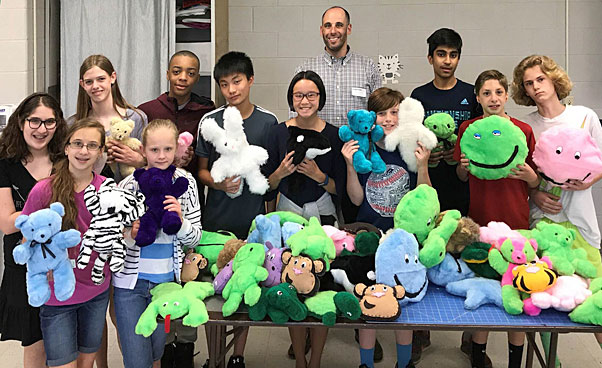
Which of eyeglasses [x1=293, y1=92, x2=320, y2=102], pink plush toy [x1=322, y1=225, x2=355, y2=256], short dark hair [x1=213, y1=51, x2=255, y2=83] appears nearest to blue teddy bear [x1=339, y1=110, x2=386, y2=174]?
eyeglasses [x1=293, y1=92, x2=320, y2=102]

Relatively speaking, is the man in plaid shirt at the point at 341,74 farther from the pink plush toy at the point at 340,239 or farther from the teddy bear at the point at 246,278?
the teddy bear at the point at 246,278

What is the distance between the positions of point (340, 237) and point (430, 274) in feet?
1.35

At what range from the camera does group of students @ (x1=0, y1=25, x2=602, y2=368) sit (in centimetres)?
244

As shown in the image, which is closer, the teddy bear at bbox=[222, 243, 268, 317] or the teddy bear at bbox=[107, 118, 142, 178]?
the teddy bear at bbox=[222, 243, 268, 317]

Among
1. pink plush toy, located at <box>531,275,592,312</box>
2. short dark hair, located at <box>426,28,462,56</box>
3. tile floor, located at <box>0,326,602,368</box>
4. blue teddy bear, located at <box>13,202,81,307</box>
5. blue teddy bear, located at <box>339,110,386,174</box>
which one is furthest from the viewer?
tile floor, located at <box>0,326,602,368</box>

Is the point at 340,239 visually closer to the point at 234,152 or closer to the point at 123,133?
the point at 234,152

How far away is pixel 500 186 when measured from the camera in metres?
2.84

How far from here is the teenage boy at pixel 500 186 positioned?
2.81 metres

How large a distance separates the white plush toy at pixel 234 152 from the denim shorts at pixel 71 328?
0.76 metres

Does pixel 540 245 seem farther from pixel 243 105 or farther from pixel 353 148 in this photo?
pixel 243 105

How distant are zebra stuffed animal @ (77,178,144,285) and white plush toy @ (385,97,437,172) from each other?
1.22 m

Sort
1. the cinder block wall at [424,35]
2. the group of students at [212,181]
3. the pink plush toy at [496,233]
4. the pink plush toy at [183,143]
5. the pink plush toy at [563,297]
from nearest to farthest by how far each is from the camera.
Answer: the pink plush toy at [563,297], the group of students at [212,181], the pink plush toy at [496,233], the pink plush toy at [183,143], the cinder block wall at [424,35]

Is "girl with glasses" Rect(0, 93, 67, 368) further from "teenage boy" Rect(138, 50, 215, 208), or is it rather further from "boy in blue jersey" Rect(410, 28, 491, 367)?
"boy in blue jersey" Rect(410, 28, 491, 367)

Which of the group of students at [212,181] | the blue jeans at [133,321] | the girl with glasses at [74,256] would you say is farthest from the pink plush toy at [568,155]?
the girl with glasses at [74,256]
